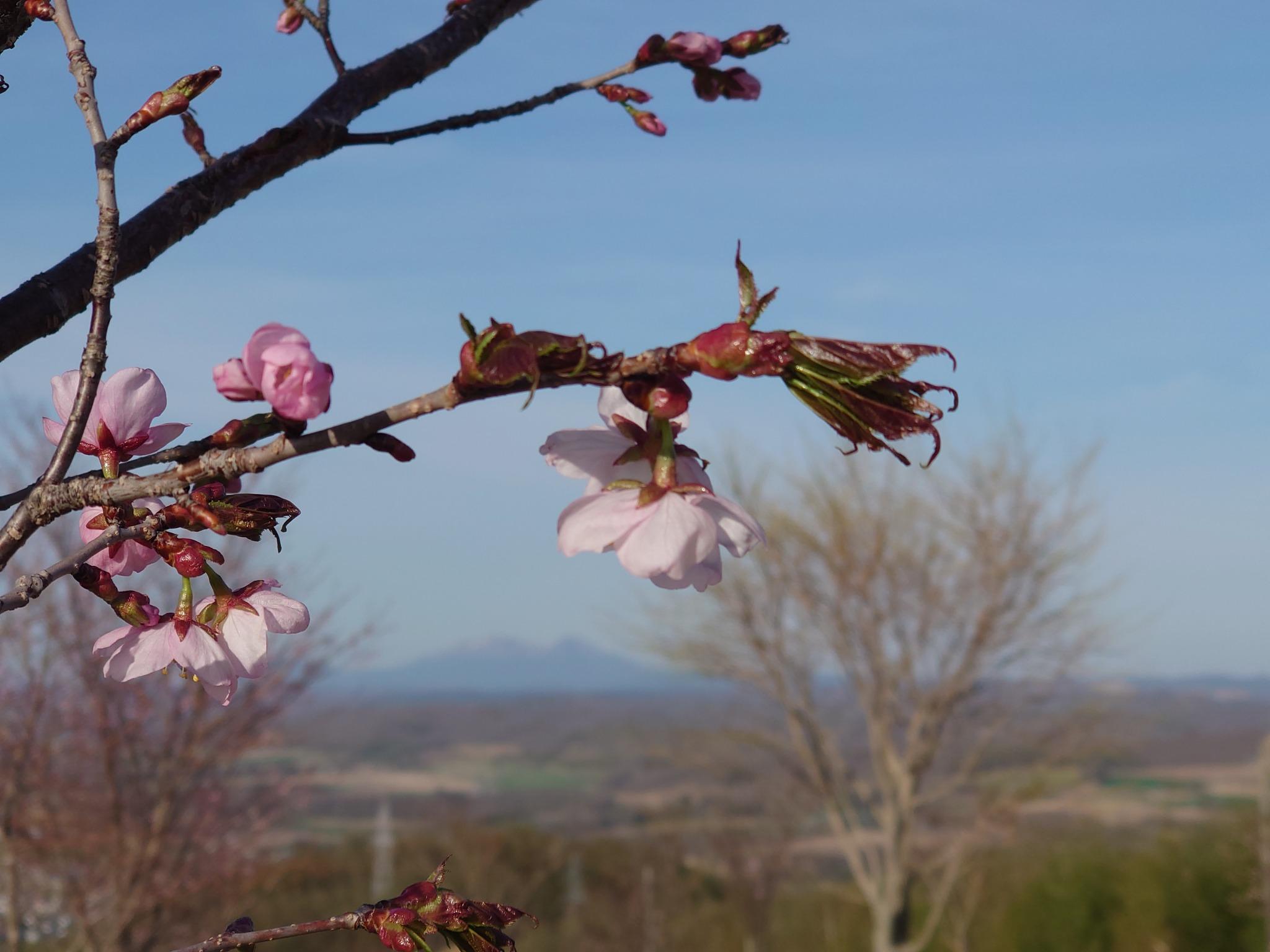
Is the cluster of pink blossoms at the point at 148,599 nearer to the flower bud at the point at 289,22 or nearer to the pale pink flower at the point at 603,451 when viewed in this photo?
the pale pink flower at the point at 603,451

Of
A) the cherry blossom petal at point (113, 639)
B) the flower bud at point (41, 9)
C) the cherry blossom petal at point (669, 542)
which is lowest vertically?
the cherry blossom petal at point (113, 639)

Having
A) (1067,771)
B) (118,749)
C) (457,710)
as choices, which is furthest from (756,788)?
(457,710)

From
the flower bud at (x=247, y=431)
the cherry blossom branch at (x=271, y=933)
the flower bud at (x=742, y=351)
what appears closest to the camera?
the flower bud at (x=742, y=351)

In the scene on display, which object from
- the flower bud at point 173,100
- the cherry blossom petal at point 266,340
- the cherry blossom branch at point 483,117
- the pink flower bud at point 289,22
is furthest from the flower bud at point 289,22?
the cherry blossom petal at point 266,340

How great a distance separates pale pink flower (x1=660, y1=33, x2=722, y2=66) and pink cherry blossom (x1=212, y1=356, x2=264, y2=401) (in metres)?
0.75

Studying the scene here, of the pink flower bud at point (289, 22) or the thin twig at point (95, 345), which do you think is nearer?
the thin twig at point (95, 345)

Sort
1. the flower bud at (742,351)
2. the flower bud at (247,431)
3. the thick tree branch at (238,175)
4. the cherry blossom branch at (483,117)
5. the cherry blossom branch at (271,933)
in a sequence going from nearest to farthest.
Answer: the flower bud at (742,351), the flower bud at (247,431), the cherry blossom branch at (271,933), the thick tree branch at (238,175), the cherry blossom branch at (483,117)

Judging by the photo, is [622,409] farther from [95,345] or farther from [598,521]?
[95,345]

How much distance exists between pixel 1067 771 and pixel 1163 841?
159 cm

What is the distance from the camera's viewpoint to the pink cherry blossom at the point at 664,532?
1.86 ft

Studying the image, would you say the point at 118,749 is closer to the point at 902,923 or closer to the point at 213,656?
the point at 213,656

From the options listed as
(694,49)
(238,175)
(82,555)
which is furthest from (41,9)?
(694,49)

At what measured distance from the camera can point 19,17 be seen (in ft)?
3.03

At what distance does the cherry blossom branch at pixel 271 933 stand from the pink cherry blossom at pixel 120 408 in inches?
13.4
